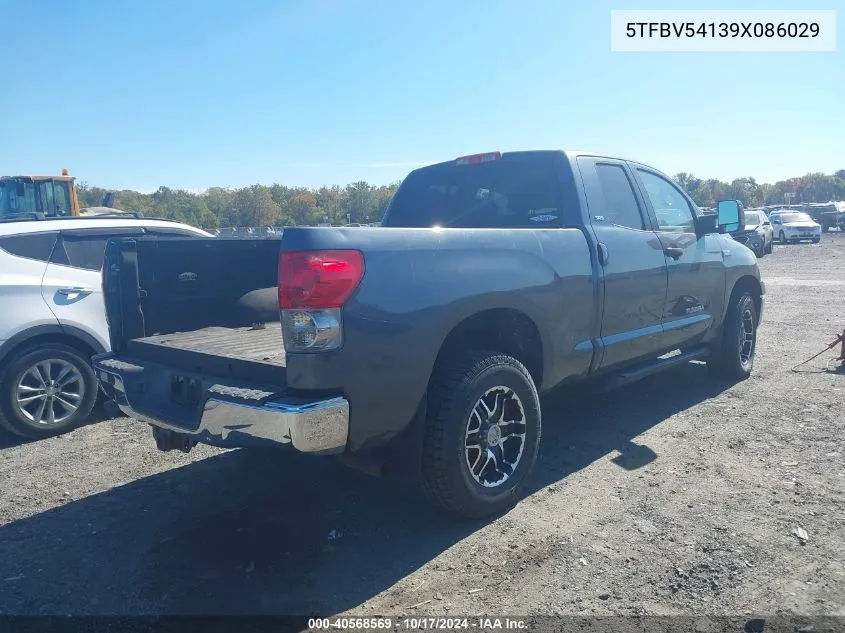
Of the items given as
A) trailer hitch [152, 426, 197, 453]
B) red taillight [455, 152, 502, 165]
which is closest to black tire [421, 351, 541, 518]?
trailer hitch [152, 426, 197, 453]

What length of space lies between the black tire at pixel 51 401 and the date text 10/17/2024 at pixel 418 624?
3.68 metres

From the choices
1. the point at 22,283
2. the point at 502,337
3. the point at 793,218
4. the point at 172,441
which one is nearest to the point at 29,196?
the point at 22,283

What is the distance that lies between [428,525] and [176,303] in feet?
6.89

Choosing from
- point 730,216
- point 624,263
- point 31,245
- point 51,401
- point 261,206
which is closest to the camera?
point 624,263

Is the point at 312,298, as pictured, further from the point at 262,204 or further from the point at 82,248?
the point at 262,204

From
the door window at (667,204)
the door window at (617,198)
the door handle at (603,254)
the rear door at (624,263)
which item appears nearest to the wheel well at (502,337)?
the rear door at (624,263)

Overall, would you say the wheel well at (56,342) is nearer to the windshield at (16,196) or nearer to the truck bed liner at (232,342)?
the truck bed liner at (232,342)

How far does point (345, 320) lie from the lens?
2.88m

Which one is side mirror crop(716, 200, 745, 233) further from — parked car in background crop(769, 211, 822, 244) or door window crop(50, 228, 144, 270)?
parked car in background crop(769, 211, 822, 244)

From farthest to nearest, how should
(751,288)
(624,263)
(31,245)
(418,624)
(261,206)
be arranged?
(261,206)
(751,288)
(31,245)
(624,263)
(418,624)

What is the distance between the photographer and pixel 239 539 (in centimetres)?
353

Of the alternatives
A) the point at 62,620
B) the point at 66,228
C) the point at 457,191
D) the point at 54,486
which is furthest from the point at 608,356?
the point at 66,228

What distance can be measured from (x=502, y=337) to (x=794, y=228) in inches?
1272

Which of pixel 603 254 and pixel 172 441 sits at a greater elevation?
pixel 603 254
